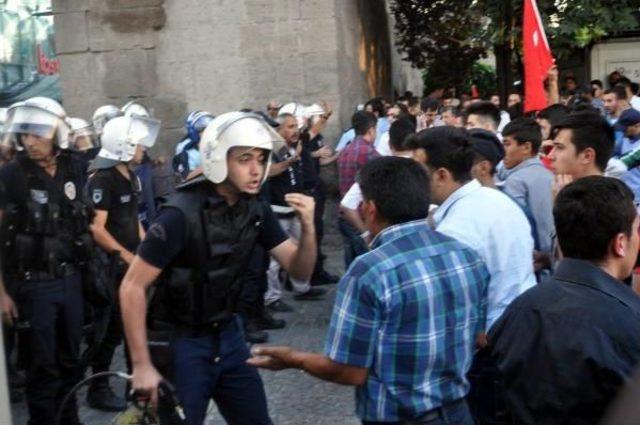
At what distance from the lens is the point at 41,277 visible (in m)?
5.21

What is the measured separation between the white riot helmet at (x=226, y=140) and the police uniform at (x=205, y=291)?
0.30 feet

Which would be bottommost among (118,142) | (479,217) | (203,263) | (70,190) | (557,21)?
(203,263)

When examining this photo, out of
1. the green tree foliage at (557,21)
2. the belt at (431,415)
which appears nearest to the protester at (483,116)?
the belt at (431,415)

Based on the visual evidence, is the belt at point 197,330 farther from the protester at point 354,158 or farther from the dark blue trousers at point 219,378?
the protester at point 354,158

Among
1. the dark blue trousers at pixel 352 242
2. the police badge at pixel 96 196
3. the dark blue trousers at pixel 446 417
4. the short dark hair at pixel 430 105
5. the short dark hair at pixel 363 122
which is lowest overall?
the dark blue trousers at pixel 352 242

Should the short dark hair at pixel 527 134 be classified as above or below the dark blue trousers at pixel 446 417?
above

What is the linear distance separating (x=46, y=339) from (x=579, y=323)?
343 cm

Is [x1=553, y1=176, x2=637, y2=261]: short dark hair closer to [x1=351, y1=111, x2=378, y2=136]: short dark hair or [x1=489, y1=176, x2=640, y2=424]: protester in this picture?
[x1=489, y1=176, x2=640, y2=424]: protester

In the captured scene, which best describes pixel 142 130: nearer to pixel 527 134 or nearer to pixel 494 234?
pixel 527 134

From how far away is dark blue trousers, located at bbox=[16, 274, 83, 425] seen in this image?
5.18 meters

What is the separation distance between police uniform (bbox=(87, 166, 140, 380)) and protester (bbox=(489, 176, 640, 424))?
12.4 feet

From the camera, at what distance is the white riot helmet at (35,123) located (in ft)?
17.4

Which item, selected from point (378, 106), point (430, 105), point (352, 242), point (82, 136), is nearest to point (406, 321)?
point (352, 242)

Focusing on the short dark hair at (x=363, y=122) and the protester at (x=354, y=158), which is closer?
the protester at (x=354, y=158)
